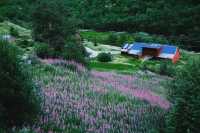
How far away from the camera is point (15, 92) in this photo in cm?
1257

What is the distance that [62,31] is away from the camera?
5906cm

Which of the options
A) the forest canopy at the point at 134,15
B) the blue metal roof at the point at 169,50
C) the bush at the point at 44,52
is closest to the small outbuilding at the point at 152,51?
the blue metal roof at the point at 169,50

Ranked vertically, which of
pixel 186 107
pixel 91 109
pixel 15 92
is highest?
pixel 15 92

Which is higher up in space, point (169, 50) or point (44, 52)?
point (44, 52)

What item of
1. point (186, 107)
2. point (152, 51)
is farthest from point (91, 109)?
point (152, 51)

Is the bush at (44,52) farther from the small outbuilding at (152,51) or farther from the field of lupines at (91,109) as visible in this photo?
the small outbuilding at (152,51)

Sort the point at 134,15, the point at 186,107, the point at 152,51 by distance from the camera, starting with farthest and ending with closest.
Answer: the point at 134,15 < the point at 152,51 < the point at 186,107

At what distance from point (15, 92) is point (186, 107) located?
490 centimetres

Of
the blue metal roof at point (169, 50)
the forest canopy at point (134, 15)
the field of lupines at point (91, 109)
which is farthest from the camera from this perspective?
the forest canopy at point (134, 15)

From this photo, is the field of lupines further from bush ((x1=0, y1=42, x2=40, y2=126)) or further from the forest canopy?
the forest canopy

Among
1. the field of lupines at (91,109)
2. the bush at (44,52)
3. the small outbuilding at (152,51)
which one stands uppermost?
the field of lupines at (91,109)

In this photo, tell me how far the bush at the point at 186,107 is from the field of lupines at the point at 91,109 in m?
0.68

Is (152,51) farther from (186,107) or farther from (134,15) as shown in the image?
(186,107)

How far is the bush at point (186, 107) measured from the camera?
46.1 ft
